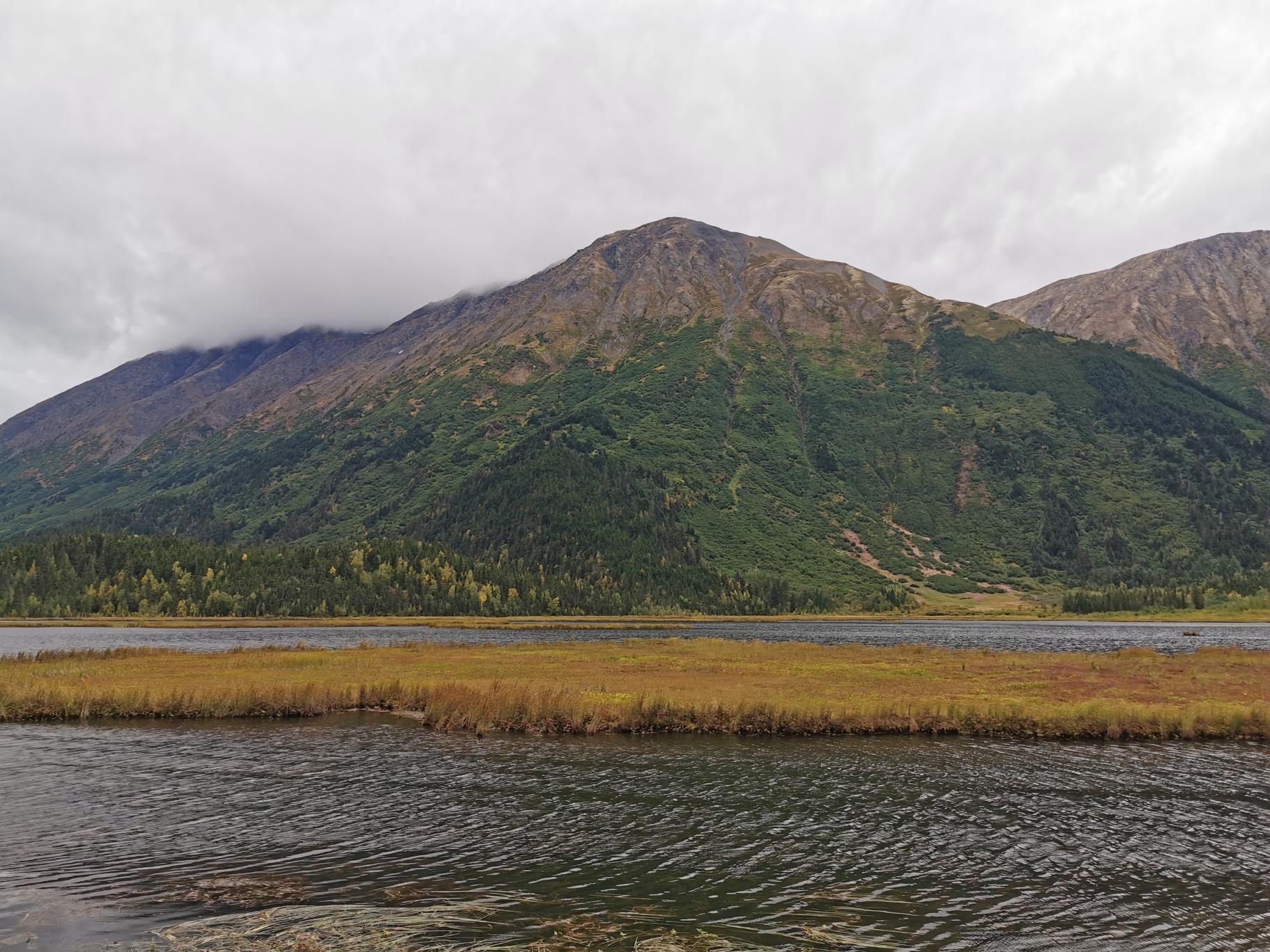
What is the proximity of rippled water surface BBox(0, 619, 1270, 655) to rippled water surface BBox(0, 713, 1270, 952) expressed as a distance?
7425 centimetres

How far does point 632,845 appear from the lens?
24.6 meters

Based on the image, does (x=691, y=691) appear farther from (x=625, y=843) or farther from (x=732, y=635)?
(x=732, y=635)

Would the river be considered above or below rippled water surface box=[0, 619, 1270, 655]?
above

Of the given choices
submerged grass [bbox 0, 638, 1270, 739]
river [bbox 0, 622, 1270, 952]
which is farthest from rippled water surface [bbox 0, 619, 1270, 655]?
river [bbox 0, 622, 1270, 952]

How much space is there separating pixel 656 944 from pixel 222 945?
345 inches

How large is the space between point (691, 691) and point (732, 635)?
90717mm

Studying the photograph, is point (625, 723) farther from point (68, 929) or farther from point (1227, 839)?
point (68, 929)

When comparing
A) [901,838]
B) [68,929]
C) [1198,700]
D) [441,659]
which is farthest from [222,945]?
[441,659]

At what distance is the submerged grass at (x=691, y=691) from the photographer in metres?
45.3

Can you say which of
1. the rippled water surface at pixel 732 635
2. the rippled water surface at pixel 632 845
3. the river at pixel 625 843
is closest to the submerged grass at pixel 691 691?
the river at pixel 625 843

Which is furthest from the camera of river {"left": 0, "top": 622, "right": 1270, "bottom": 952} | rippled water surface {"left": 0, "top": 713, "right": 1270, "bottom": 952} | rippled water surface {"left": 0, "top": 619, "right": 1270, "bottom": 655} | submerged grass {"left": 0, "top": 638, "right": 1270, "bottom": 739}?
rippled water surface {"left": 0, "top": 619, "right": 1270, "bottom": 655}

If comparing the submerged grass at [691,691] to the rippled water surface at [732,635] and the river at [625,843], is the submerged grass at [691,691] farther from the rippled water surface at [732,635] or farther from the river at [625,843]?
the rippled water surface at [732,635]

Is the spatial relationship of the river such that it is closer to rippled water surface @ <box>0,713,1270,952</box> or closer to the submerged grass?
rippled water surface @ <box>0,713,1270,952</box>

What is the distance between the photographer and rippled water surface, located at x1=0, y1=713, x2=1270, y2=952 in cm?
1794
